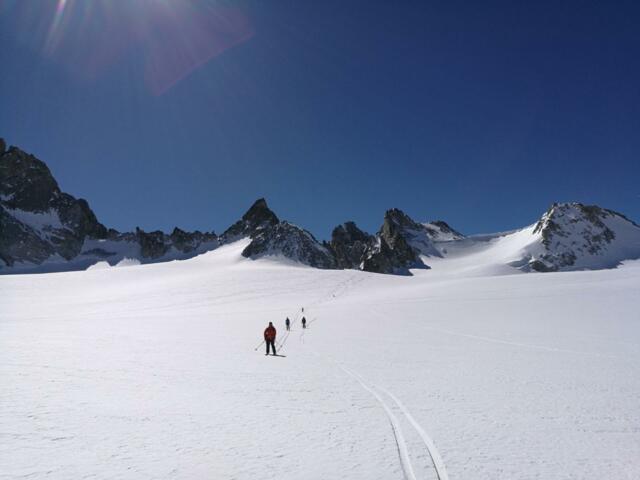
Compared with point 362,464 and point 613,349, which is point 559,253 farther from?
point 362,464

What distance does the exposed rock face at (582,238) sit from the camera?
5866 inches

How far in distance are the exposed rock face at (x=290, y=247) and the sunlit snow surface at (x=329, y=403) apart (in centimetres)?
9887

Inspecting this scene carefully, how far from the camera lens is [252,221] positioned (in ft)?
615

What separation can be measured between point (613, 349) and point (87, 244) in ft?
751

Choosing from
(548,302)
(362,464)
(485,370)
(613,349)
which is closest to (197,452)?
(362,464)

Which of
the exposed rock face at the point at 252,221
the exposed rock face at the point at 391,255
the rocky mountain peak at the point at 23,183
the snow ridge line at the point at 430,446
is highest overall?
the rocky mountain peak at the point at 23,183

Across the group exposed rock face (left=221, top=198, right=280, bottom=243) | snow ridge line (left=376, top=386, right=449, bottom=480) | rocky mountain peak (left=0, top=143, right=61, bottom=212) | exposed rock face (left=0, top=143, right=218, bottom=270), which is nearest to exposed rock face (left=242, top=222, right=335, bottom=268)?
exposed rock face (left=221, top=198, right=280, bottom=243)

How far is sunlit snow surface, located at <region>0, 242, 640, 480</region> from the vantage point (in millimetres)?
5750

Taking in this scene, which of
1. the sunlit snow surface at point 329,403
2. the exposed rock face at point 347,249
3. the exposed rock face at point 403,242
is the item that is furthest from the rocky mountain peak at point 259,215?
the sunlit snow surface at point 329,403

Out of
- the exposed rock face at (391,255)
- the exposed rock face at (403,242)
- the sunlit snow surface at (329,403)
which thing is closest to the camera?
the sunlit snow surface at (329,403)

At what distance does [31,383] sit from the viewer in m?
9.72

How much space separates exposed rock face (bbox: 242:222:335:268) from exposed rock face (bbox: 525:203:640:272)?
7873 cm

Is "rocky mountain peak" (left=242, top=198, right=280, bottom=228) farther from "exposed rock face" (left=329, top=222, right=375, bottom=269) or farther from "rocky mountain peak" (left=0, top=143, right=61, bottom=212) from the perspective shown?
"rocky mountain peak" (left=0, top=143, right=61, bottom=212)

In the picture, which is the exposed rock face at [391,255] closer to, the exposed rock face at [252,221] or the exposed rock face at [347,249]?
the exposed rock face at [347,249]
